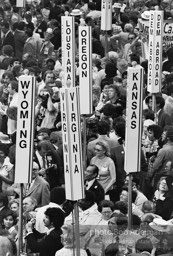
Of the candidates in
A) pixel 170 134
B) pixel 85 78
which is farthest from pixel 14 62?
pixel 170 134

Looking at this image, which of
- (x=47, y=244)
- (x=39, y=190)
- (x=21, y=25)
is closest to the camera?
(x=47, y=244)

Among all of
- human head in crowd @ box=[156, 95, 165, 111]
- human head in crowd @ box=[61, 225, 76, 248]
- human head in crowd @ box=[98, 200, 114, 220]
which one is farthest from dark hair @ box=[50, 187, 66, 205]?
human head in crowd @ box=[156, 95, 165, 111]

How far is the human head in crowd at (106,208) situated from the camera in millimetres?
15570

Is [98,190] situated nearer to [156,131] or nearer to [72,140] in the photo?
[156,131]

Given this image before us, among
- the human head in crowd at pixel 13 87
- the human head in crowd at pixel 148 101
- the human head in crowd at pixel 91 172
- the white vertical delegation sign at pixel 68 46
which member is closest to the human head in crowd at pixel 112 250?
the human head in crowd at pixel 91 172

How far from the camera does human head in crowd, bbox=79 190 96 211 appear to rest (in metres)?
16.1

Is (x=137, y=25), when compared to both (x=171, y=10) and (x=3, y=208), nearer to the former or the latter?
(x=171, y=10)

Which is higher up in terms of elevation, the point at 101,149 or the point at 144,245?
the point at 101,149

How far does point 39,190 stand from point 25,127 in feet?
8.27

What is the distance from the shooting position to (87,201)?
16.2 m

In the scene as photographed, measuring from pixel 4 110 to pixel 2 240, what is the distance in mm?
6585

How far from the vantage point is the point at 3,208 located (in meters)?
16.4

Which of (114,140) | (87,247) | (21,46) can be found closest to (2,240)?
(87,247)

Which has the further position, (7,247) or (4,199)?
(4,199)
